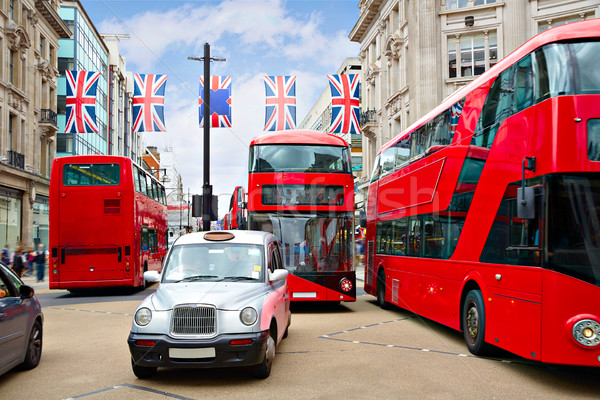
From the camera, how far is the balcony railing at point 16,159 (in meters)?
32.8

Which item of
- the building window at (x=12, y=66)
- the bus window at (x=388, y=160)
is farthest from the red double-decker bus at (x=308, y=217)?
the building window at (x=12, y=66)

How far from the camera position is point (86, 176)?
17.5 m

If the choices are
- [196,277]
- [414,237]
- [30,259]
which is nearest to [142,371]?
[196,277]

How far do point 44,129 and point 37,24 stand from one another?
21.0 feet

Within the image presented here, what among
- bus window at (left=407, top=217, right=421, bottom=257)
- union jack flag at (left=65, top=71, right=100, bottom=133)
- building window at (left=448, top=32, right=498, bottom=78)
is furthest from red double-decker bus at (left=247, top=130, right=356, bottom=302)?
building window at (left=448, top=32, right=498, bottom=78)

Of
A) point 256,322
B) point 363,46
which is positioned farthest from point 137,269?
point 363,46

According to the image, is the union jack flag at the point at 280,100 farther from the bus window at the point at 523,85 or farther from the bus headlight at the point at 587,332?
the bus headlight at the point at 587,332

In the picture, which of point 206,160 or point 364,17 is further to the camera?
point 364,17

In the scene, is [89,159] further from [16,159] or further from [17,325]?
[16,159]

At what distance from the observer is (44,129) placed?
3781 cm

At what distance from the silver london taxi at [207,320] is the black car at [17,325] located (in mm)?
1366

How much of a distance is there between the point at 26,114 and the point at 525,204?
3452 centimetres

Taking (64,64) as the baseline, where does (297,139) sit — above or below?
below

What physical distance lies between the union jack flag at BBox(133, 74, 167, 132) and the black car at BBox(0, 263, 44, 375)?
13.2 meters
